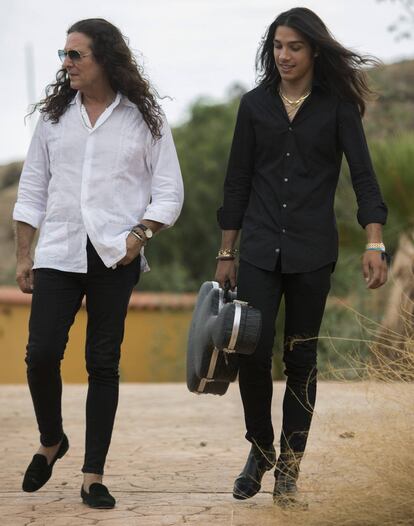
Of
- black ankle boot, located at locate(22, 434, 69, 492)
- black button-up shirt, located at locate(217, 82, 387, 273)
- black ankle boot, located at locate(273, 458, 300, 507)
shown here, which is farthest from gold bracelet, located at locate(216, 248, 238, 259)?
black ankle boot, located at locate(22, 434, 69, 492)

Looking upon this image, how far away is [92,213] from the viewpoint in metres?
5.46

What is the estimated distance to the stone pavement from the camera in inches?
191

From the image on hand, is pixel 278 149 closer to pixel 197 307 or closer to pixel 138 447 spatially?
pixel 197 307

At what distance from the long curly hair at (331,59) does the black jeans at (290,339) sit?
0.72 metres

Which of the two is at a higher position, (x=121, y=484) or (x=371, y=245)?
(x=371, y=245)

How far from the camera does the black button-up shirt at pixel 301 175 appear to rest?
532cm

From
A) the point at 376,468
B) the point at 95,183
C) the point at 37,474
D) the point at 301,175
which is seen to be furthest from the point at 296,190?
the point at 37,474

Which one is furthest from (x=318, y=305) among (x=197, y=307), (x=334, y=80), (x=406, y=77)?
(x=406, y=77)

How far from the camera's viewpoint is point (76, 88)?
5539 millimetres

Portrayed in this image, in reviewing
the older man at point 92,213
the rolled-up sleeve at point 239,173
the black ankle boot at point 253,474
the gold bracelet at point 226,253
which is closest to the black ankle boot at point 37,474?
the older man at point 92,213

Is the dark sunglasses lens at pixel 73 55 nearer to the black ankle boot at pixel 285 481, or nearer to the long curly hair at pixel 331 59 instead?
the long curly hair at pixel 331 59

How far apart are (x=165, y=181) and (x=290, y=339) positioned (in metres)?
0.86

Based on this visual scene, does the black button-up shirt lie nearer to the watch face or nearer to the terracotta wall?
the watch face

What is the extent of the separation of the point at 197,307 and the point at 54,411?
76 cm
